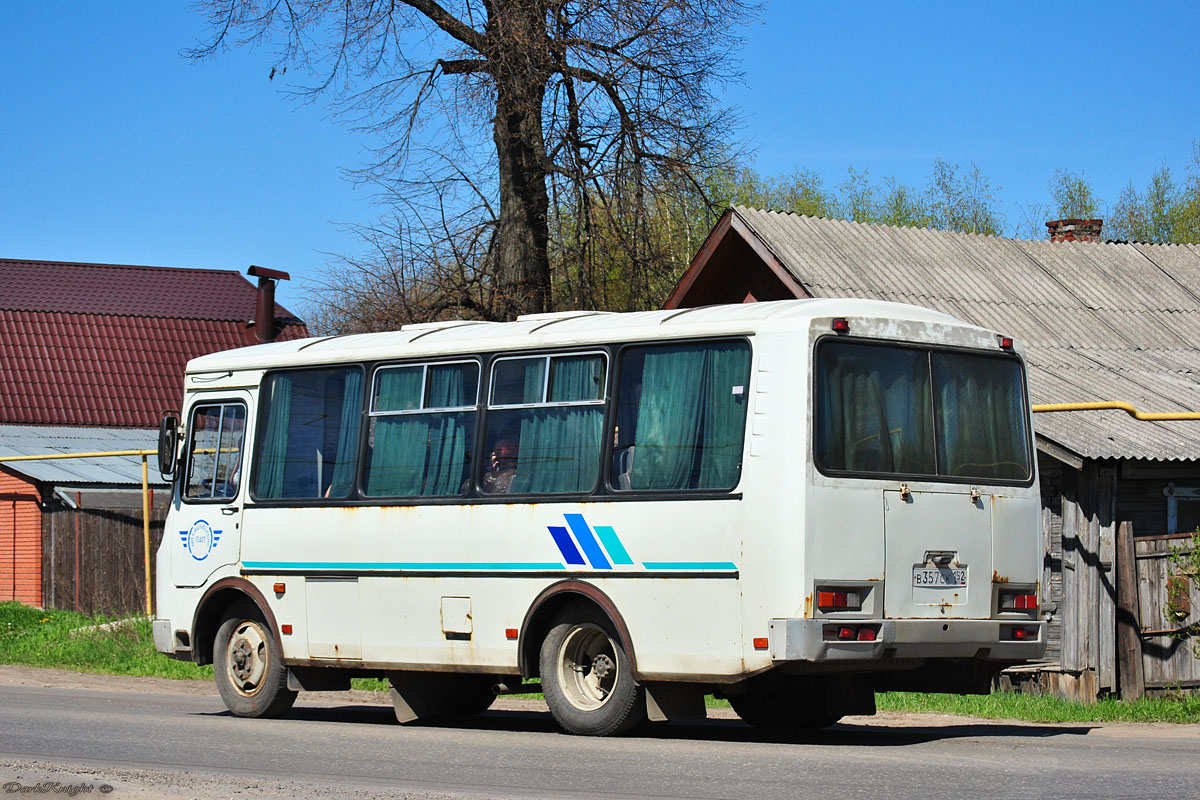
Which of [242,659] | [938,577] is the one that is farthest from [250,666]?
[938,577]

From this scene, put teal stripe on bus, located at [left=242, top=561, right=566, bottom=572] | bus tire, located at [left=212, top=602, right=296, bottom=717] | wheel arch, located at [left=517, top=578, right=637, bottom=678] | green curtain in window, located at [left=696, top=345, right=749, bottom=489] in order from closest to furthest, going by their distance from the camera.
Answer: green curtain in window, located at [left=696, top=345, right=749, bottom=489]
wheel arch, located at [left=517, top=578, right=637, bottom=678]
teal stripe on bus, located at [left=242, top=561, right=566, bottom=572]
bus tire, located at [left=212, top=602, right=296, bottom=717]

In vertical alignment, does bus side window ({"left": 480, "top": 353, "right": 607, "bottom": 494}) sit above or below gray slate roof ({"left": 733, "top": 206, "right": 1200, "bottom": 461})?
below

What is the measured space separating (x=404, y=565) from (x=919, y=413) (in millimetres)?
3996

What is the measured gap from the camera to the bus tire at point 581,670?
11.0 meters

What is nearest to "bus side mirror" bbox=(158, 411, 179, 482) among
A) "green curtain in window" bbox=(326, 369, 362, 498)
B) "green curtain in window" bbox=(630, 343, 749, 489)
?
"green curtain in window" bbox=(326, 369, 362, 498)

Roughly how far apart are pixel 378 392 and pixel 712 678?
151 inches

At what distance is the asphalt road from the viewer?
801 cm

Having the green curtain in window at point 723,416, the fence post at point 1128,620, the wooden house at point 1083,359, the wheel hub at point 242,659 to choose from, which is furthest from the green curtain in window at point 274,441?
the fence post at point 1128,620

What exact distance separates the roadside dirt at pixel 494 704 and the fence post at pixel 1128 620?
2439 millimetres

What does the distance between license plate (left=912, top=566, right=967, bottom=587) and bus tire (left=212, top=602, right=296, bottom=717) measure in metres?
5.42

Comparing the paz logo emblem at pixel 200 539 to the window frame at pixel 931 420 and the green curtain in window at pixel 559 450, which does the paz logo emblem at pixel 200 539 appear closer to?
the green curtain in window at pixel 559 450

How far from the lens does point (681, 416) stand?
10727 mm

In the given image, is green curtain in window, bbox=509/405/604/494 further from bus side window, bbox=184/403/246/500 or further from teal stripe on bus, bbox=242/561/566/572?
bus side window, bbox=184/403/246/500

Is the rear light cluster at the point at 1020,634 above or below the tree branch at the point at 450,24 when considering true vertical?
below
